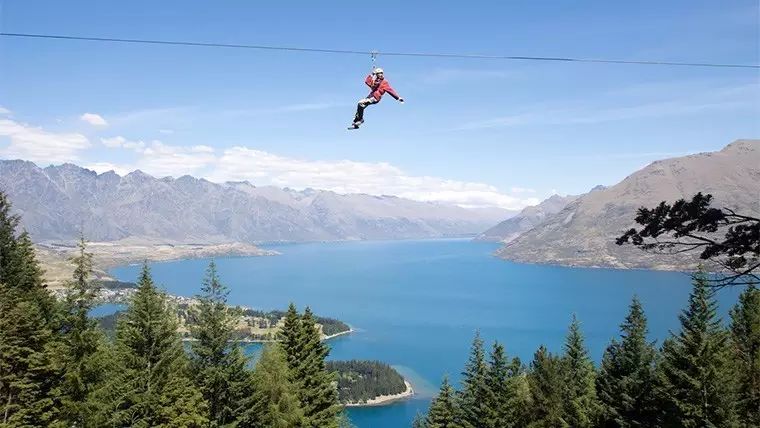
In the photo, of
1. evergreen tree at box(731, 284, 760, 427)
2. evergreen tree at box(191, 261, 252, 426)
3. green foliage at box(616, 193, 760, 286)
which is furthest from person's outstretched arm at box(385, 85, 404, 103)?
evergreen tree at box(731, 284, 760, 427)

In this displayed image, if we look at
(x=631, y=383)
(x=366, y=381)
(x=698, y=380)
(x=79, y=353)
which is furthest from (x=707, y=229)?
(x=366, y=381)

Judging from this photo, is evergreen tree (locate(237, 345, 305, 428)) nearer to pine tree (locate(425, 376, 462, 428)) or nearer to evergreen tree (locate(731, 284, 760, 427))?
pine tree (locate(425, 376, 462, 428))

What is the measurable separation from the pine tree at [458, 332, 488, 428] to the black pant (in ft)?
57.8

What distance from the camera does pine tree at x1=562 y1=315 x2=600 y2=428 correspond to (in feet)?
93.5

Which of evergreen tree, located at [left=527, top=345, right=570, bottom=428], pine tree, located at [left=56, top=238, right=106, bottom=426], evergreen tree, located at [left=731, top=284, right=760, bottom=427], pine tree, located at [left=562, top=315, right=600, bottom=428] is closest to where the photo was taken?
pine tree, located at [left=56, top=238, right=106, bottom=426]

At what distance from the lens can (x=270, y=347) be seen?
22.6m

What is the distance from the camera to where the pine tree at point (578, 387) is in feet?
93.5

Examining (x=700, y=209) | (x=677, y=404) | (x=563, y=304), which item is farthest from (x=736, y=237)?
(x=563, y=304)

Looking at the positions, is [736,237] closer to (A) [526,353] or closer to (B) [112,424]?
(B) [112,424]

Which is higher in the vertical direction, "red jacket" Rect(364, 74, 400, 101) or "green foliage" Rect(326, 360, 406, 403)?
"red jacket" Rect(364, 74, 400, 101)

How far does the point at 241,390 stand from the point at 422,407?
8747 cm

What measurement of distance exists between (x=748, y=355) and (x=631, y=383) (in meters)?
5.74

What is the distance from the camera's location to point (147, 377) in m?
17.2

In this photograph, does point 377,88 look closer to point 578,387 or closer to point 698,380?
point 698,380
